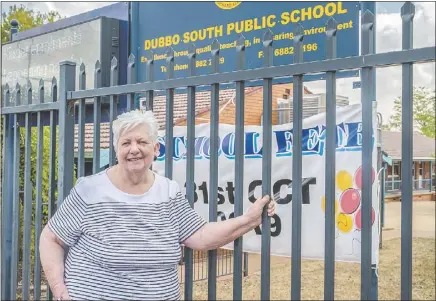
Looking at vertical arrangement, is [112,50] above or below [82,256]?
above

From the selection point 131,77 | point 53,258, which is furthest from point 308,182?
point 53,258

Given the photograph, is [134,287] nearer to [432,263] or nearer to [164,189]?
[164,189]

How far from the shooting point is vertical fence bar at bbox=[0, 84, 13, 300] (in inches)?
168

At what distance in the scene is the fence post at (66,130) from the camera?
11.8 feet

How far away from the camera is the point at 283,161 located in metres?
3.48

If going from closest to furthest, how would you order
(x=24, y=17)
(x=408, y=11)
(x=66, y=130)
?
(x=408, y=11) → (x=66, y=130) → (x=24, y=17)

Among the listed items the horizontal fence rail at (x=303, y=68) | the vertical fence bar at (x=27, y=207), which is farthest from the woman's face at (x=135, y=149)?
the vertical fence bar at (x=27, y=207)

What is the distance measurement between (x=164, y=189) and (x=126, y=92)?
2.48 ft

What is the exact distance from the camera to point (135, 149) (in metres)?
2.61

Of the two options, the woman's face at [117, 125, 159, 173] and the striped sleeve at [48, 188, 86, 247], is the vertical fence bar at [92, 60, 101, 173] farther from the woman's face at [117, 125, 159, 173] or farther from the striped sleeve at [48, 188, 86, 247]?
the woman's face at [117, 125, 159, 173]

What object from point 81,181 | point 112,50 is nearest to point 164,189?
point 81,181

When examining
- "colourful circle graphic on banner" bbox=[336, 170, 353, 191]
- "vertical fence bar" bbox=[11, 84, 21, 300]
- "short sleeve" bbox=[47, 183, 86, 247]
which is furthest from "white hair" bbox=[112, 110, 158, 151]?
"vertical fence bar" bbox=[11, 84, 21, 300]

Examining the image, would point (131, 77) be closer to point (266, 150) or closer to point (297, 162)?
point (266, 150)

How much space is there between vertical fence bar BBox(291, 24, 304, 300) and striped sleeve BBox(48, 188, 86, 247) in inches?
41.9
